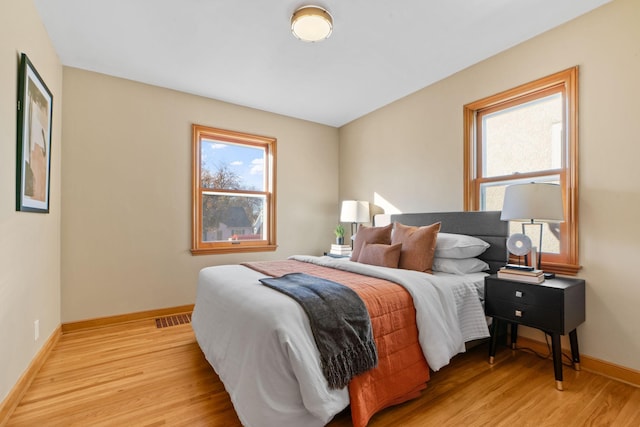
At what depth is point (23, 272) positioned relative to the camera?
6.60 ft

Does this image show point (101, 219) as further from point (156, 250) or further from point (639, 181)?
point (639, 181)

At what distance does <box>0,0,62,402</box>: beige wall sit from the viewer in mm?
1704

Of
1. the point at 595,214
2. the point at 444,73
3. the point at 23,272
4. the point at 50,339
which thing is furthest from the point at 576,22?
the point at 50,339

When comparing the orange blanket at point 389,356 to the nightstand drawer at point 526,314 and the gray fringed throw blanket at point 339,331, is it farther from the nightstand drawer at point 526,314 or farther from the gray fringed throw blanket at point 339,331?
the nightstand drawer at point 526,314

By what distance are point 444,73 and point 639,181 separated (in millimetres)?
1860

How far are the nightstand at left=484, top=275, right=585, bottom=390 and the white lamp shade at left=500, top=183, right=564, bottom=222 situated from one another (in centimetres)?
46

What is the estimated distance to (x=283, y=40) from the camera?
257 cm

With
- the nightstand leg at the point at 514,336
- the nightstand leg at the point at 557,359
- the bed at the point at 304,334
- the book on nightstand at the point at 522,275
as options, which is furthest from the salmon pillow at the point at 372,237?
the nightstand leg at the point at 557,359

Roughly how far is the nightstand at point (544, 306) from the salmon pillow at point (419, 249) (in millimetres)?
457

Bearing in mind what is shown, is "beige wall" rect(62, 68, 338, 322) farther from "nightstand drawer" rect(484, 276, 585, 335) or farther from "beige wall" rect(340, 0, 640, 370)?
"beige wall" rect(340, 0, 640, 370)

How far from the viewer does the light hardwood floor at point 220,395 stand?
1.65 m

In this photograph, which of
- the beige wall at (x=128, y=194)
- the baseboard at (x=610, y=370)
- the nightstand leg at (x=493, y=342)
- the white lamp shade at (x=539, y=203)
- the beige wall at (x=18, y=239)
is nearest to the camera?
the beige wall at (x=18, y=239)

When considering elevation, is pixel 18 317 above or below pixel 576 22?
below

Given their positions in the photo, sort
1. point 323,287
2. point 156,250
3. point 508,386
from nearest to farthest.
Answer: point 323,287
point 508,386
point 156,250
